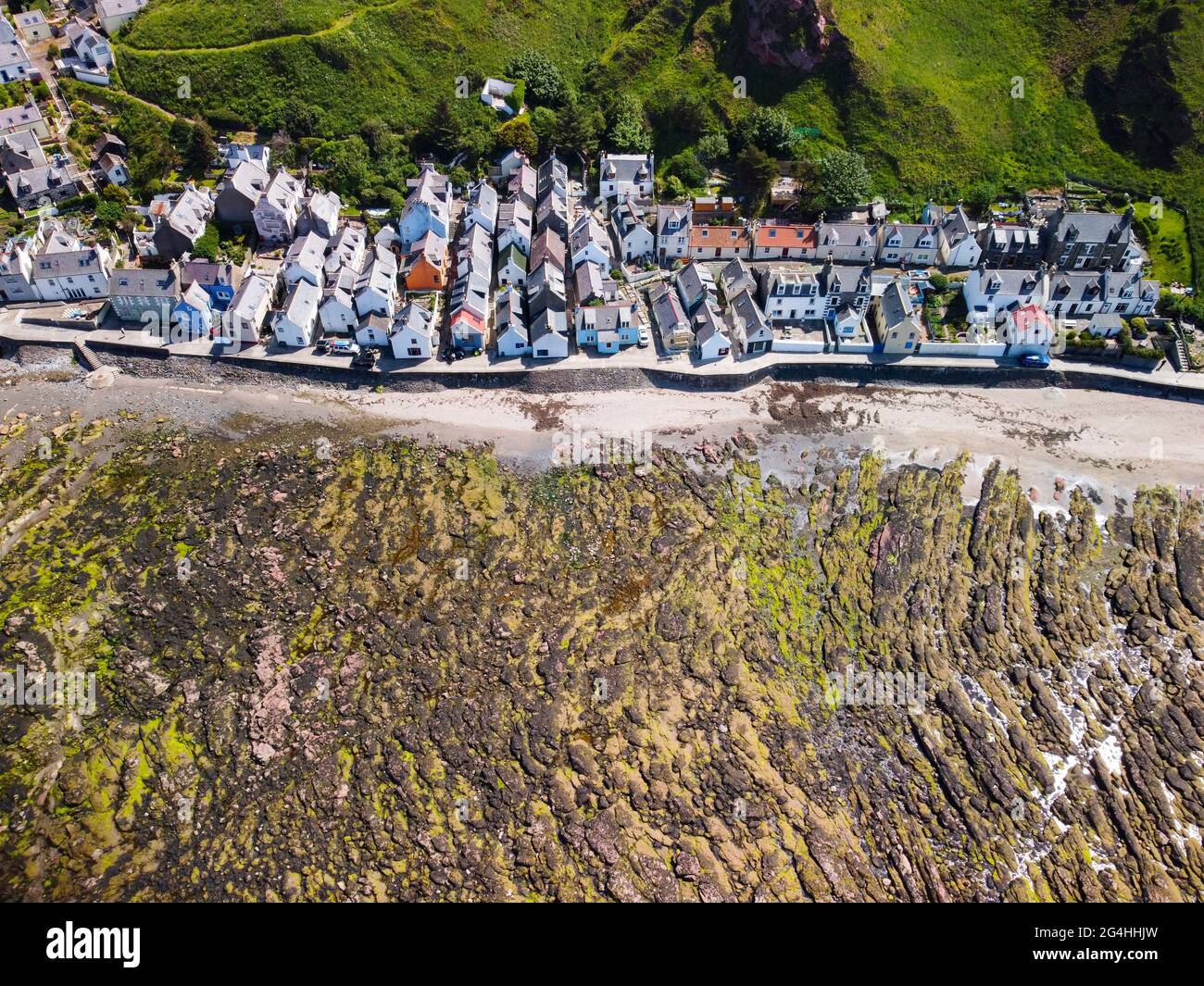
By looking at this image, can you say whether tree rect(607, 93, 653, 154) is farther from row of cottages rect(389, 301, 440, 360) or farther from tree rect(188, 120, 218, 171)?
tree rect(188, 120, 218, 171)

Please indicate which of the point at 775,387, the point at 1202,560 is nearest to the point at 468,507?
Result: the point at 775,387

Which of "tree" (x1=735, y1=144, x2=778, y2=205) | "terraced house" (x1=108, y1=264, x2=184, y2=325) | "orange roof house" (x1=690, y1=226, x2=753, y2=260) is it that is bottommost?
"terraced house" (x1=108, y1=264, x2=184, y2=325)

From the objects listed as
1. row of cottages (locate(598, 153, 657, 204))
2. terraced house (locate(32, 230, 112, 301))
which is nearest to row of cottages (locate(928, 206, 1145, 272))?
row of cottages (locate(598, 153, 657, 204))

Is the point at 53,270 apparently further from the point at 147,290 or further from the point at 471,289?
the point at 471,289

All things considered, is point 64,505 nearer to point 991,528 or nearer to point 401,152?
point 401,152

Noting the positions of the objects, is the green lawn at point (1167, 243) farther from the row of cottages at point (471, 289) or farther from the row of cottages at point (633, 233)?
the row of cottages at point (471, 289)

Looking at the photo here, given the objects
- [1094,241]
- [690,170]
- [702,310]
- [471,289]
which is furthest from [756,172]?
[471,289]
